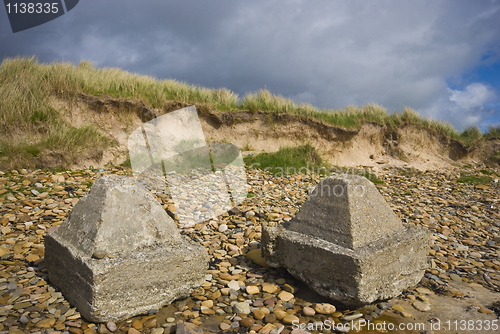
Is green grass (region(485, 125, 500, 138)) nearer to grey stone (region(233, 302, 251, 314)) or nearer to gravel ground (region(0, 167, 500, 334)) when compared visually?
gravel ground (region(0, 167, 500, 334))

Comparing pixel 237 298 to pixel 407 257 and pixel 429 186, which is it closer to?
pixel 407 257

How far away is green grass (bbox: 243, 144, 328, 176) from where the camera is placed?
29.5ft

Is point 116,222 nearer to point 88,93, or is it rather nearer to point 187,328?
Answer: point 187,328

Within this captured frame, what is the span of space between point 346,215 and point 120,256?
7.49ft

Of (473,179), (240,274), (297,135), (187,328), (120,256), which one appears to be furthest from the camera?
(297,135)

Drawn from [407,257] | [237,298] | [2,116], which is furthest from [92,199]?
[2,116]

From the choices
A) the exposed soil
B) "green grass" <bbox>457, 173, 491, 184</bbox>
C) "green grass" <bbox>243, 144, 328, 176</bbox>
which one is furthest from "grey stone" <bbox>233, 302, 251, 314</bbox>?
"green grass" <bbox>457, 173, 491, 184</bbox>

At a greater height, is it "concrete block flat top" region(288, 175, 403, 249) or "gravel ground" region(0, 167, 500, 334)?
"concrete block flat top" region(288, 175, 403, 249)

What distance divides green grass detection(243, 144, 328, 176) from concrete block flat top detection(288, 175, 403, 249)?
5052mm

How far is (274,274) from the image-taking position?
3738 mm

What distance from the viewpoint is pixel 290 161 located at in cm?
938

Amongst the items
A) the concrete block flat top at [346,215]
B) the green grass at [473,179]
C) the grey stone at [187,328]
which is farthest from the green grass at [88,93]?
the concrete block flat top at [346,215]

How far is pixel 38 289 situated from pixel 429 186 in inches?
379

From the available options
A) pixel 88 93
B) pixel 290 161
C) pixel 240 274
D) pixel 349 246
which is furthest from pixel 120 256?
pixel 88 93
